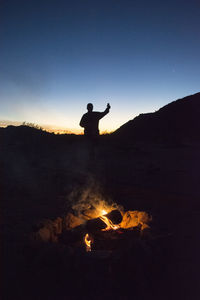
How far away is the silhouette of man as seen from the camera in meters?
6.72

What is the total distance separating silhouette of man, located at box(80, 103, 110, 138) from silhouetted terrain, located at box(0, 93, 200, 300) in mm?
992

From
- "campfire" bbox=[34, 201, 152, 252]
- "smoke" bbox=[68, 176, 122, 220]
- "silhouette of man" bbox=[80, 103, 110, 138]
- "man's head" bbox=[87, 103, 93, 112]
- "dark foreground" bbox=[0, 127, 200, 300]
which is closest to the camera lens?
"dark foreground" bbox=[0, 127, 200, 300]

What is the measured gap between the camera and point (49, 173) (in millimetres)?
9891

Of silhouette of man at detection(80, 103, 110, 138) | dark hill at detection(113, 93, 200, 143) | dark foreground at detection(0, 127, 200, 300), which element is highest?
dark hill at detection(113, 93, 200, 143)

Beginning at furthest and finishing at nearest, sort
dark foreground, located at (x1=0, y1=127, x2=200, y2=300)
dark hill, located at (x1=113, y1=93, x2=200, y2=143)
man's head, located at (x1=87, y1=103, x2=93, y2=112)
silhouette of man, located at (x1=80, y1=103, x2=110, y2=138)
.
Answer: dark hill, located at (x1=113, y1=93, x2=200, y2=143) < silhouette of man, located at (x1=80, y1=103, x2=110, y2=138) < man's head, located at (x1=87, y1=103, x2=93, y2=112) < dark foreground, located at (x1=0, y1=127, x2=200, y2=300)

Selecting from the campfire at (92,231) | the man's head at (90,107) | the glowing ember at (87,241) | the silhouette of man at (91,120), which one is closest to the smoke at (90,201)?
the campfire at (92,231)

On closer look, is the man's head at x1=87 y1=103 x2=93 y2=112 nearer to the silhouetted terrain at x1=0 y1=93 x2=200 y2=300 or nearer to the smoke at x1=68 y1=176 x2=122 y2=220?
the silhouetted terrain at x1=0 y1=93 x2=200 y2=300

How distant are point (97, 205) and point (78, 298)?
2.39 m

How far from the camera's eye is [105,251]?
291cm

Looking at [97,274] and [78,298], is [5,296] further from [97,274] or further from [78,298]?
[97,274]

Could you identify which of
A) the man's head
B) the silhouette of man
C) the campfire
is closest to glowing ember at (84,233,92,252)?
the campfire

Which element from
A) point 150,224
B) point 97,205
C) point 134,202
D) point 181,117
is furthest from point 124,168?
point 181,117

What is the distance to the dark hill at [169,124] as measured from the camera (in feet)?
86.7

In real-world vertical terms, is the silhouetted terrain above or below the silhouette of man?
below
